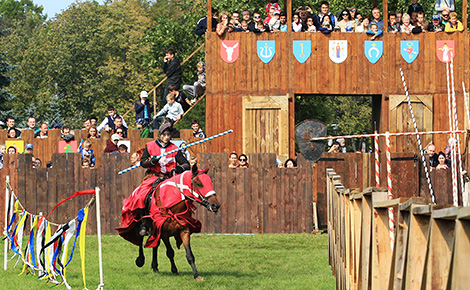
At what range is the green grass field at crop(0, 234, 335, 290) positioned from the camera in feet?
38.4

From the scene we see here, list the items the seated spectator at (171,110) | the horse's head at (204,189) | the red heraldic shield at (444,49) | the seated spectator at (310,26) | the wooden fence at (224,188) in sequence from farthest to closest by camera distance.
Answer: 1. the red heraldic shield at (444,49)
2. the seated spectator at (310,26)
3. the seated spectator at (171,110)
4. the wooden fence at (224,188)
5. the horse's head at (204,189)

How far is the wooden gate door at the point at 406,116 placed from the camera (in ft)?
73.8

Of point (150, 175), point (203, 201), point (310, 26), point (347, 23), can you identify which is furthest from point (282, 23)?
point (203, 201)

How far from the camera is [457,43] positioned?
22.5m

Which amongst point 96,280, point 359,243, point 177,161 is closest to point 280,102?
point 177,161

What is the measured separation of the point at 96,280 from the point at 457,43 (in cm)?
1408

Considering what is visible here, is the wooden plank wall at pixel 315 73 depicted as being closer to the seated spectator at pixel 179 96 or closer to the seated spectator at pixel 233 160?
the seated spectator at pixel 179 96

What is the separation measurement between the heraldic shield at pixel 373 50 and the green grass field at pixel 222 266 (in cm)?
634

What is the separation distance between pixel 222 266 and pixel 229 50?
379 inches

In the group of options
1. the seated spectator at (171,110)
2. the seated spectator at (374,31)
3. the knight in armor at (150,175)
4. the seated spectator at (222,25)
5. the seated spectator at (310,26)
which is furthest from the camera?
the seated spectator at (310,26)

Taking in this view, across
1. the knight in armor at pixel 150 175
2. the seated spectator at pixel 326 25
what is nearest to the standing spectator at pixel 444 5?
the seated spectator at pixel 326 25

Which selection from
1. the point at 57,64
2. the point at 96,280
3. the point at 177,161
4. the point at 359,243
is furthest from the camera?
the point at 57,64

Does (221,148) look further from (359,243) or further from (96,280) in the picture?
(359,243)

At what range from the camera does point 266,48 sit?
73.0ft
